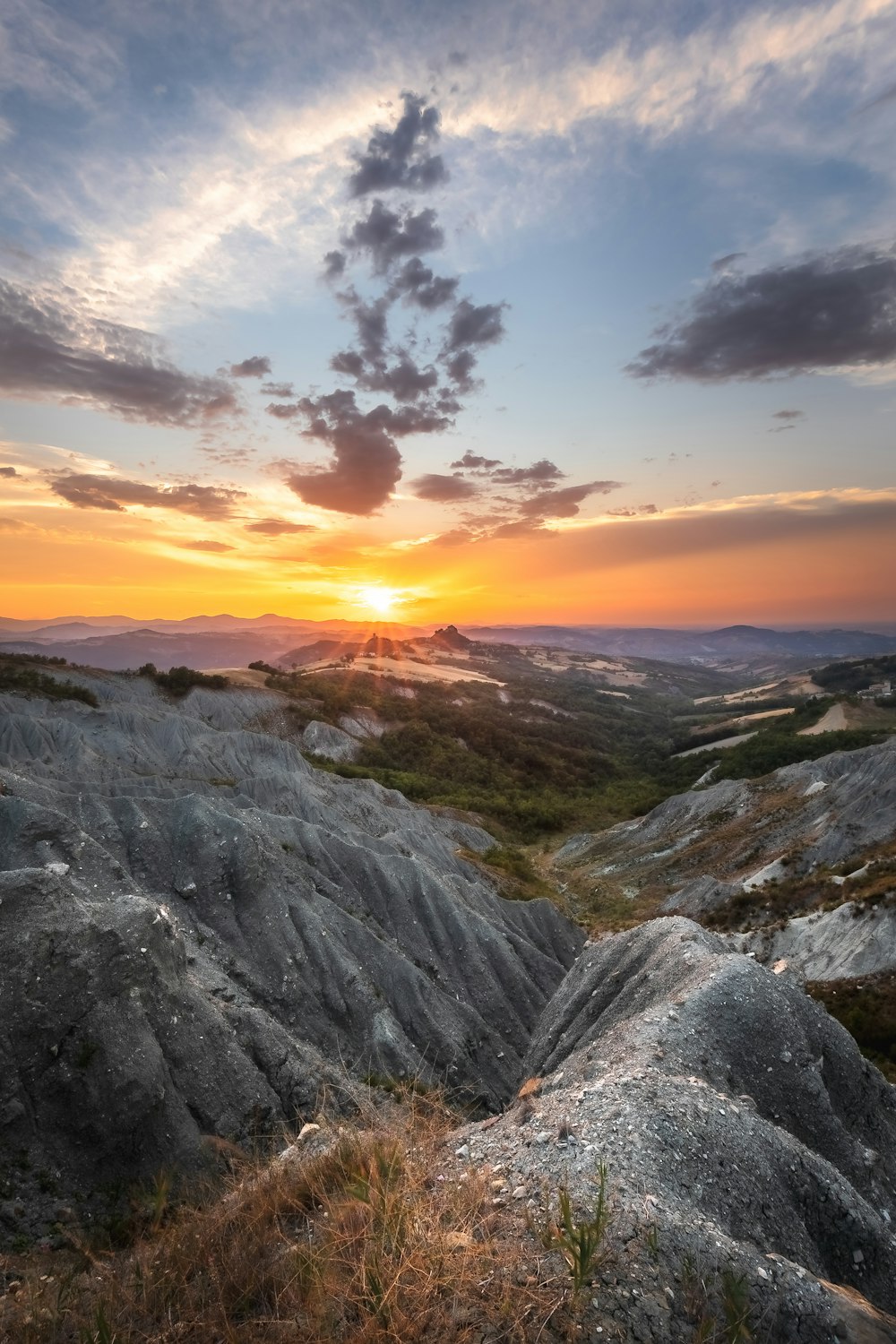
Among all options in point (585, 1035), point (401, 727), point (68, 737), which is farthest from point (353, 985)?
point (401, 727)

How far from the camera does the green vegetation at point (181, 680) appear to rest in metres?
86.0

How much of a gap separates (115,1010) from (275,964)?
8.53 meters

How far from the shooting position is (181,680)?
88000 millimetres

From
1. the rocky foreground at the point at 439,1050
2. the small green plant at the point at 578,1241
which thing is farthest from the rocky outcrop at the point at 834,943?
the small green plant at the point at 578,1241

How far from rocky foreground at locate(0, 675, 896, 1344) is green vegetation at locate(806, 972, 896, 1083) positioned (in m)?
10.1

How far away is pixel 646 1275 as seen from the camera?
21.2ft

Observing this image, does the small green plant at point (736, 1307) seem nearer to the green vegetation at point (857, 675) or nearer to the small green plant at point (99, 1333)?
the small green plant at point (99, 1333)

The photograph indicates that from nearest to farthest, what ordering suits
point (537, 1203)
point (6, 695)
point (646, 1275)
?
1. point (646, 1275)
2. point (537, 1203)
3. point (6, 695)

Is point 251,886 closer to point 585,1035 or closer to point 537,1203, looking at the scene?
point 585,1035

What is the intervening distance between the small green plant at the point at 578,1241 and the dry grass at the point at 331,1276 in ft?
0.49

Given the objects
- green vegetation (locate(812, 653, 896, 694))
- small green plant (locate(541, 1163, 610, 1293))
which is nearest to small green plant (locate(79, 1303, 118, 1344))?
small green plant (locate(541, 1163, 610, 1293))

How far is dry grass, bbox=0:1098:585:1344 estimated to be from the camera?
18.7ft

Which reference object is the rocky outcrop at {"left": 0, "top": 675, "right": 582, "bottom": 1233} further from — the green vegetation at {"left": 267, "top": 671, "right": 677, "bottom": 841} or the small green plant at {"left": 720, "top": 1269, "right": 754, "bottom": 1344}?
the green vegetation at {"left": 267, "top": 671, "right": 677, "bottom": 841}

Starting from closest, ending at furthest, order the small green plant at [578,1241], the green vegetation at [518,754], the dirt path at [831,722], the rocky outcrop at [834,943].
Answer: the small green plant at [578,1241]
the rocky outcrop at [834,943]
the green vegetation at [518,754]
the dirt path at [831,722]
